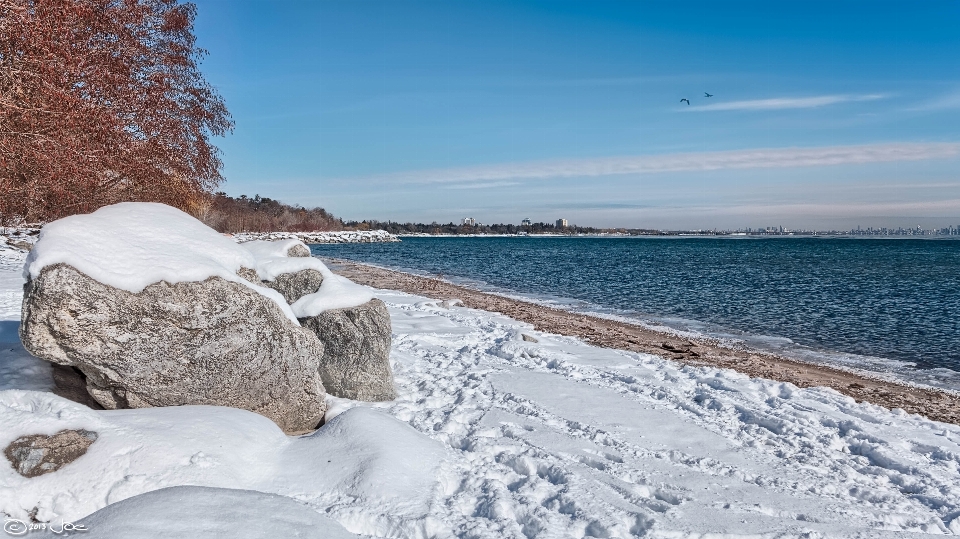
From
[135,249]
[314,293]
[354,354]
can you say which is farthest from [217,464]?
[314,293]

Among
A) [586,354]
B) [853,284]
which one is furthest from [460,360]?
[853,284]

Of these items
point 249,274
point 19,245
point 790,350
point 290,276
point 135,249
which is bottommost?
point 790,350

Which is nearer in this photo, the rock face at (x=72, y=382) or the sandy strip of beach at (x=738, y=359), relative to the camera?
the rock face at (x=72, y=382)

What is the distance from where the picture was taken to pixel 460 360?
9711mm

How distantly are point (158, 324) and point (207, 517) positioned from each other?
92.3 inches

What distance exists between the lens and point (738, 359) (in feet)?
39.9

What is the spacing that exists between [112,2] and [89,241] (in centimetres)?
1536

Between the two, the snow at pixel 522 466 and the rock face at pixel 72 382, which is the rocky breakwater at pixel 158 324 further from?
the snow at pixel 522 466

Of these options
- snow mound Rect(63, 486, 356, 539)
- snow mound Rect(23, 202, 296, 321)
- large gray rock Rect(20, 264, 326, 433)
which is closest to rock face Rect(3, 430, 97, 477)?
snow mound Rect(63, 486, 356, 539)

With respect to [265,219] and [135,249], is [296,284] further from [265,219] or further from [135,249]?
[265,219]

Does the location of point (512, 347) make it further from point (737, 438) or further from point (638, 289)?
point (638, 289)

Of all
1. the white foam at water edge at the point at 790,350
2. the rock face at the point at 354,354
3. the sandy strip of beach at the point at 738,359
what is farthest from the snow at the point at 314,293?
the white foam at water edge at the point at 790,350

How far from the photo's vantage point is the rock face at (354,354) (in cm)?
736

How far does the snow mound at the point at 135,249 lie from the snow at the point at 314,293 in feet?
3.64
